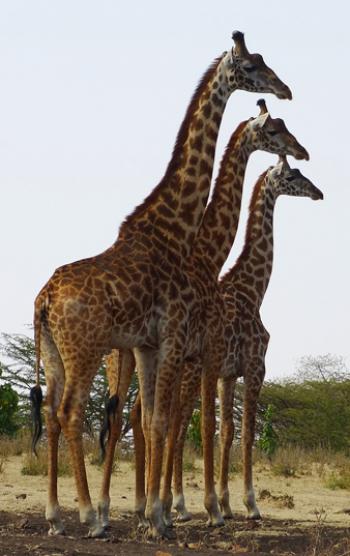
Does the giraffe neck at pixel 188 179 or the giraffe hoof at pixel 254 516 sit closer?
the giraffe neck at pixel 188 179

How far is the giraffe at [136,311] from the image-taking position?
10406 mm

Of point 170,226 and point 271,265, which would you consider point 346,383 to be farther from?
point 170,226

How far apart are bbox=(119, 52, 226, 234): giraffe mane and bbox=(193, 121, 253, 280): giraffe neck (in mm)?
1108

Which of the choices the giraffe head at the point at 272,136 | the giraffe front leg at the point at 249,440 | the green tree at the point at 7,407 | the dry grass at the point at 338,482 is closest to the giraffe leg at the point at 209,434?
the giraffe front leg at the point at 249,440

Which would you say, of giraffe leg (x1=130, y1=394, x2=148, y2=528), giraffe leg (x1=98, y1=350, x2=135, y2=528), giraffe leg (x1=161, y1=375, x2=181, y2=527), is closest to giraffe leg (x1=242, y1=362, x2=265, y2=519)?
giraffe leg (x1=161, y1=375, x2=181, y2=527)

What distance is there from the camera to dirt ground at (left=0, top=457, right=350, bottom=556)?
9969mm

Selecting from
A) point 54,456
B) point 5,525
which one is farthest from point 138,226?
point 5,525

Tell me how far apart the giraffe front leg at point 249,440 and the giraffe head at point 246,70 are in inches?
125

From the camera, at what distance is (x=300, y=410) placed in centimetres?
2756

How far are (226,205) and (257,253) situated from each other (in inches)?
49.8

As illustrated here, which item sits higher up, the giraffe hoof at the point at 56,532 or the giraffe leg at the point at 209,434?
the giraffe leg at the point at 209,434

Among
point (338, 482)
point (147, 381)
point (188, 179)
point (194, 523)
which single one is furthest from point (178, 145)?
point (338, 482)

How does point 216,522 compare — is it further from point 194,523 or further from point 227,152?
point 227,152

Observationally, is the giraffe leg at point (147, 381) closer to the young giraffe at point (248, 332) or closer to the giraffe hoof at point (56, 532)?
the giraffe hoof at point (56, 532)
